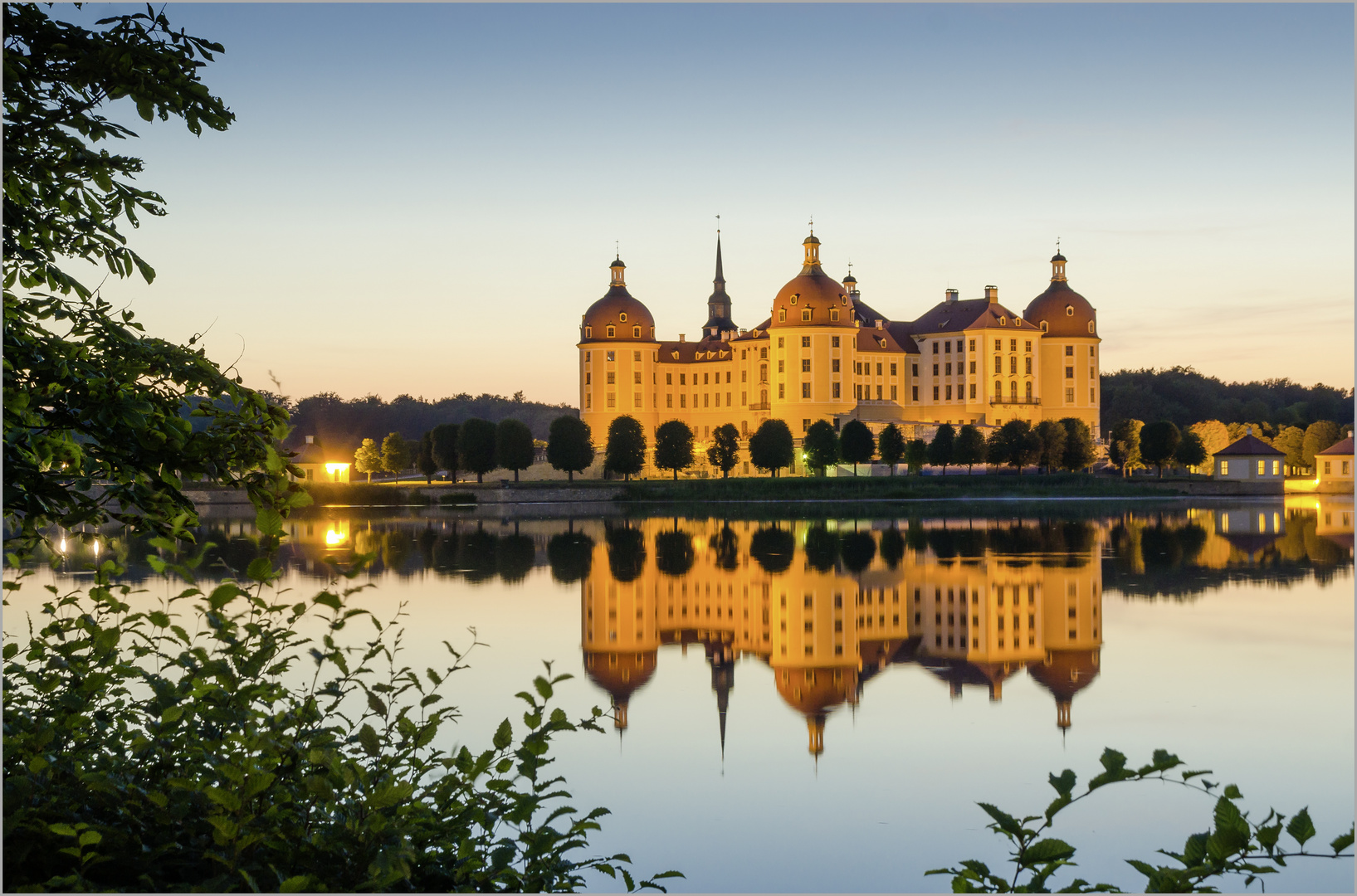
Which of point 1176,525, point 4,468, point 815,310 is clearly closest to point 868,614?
point 4,468

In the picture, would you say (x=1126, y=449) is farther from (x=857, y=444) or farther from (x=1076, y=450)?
(x=857, y=444)

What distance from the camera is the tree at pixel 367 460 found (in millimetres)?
65812

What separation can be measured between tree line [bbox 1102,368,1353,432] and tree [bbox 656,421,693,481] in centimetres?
2671

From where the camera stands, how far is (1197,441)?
56.2 m

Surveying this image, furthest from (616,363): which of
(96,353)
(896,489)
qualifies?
(96,353)

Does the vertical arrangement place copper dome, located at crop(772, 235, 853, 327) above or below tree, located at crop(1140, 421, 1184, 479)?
above

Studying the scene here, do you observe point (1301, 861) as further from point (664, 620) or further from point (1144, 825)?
point (664, 620)

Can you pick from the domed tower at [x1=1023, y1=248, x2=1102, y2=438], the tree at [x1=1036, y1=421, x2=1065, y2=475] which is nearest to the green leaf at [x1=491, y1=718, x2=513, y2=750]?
the tree at [x1=1036, y1=421, x2=1065, y2=475]

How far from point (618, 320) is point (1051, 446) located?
25.8 m

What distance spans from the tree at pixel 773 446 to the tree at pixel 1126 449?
50.2ft

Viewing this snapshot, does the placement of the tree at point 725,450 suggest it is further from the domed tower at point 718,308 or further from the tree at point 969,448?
the domed tower at point 718,308

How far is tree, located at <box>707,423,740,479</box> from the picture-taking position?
56781 mm

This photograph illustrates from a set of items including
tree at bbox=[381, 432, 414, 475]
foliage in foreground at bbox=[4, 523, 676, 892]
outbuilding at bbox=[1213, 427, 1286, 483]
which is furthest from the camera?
tree at bbox=[381, 432, 414, 475]

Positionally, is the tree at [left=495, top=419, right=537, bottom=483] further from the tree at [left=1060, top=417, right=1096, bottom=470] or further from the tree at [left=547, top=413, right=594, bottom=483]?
the tree at [left=1060, top=417, right=1096, bottom=470]
